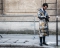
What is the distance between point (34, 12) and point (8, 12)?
1605mm

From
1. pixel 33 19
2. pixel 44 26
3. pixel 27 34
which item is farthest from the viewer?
pixel 27 34

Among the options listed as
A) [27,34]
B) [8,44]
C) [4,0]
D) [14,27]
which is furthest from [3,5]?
[8,44]

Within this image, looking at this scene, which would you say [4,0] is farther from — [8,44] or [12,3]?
[8,44]

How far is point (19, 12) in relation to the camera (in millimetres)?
12516

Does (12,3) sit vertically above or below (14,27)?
above

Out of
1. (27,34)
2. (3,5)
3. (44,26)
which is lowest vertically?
(27,34)

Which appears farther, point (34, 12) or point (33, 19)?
point (34, 12)

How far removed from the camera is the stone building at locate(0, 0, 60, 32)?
11789 millimetres

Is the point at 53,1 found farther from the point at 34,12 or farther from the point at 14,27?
the point at 14,27

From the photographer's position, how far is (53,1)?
484 inches

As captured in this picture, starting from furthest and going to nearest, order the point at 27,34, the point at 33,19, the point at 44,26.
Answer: the point at 27,34, the point at 33,19, the point at 44,26

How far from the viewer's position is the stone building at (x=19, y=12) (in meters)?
11.8

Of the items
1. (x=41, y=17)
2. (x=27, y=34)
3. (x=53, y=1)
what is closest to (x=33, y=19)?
(x=27, y=34)

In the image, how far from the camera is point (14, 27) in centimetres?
1211
